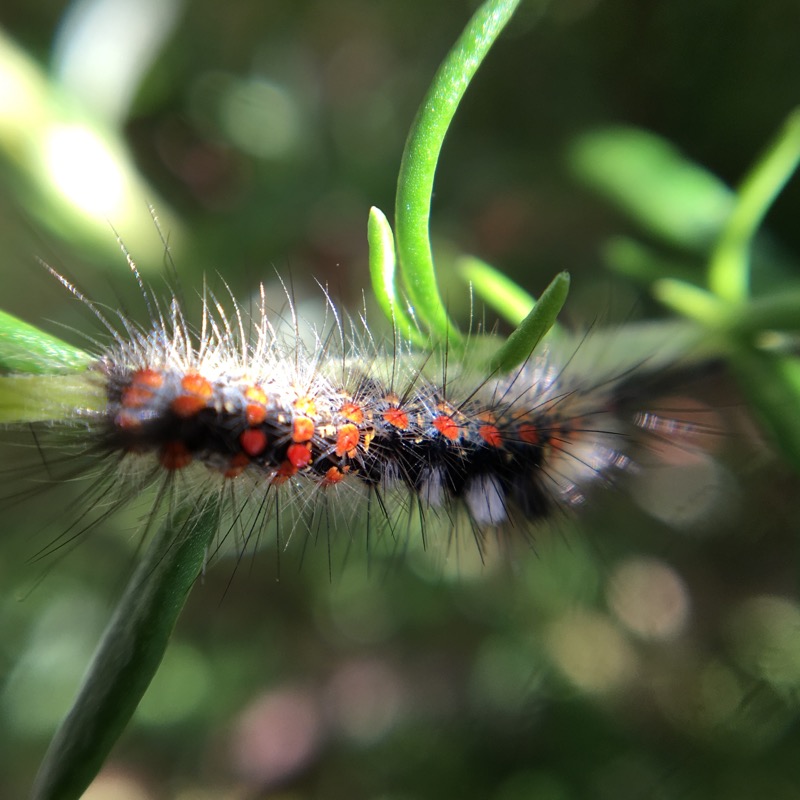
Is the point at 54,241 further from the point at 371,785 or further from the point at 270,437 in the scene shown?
the point at 371,785

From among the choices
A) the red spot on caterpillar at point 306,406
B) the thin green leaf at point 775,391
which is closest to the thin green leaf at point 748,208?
the thin green leaf at point 775,391

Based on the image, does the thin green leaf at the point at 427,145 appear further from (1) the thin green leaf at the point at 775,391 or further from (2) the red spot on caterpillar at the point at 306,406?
(1) the thin green leaf at the point at 775,391

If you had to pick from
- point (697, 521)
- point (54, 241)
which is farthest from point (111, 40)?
point (697, 521)

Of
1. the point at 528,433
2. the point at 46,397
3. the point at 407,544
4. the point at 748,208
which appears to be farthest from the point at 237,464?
the point at 748,208

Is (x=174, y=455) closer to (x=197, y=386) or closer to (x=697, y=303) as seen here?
(x=197, y=386)

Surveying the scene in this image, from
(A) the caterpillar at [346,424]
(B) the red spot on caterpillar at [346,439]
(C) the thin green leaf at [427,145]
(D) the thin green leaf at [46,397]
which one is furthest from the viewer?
(B) the red spot on caterpillar at [346,439]

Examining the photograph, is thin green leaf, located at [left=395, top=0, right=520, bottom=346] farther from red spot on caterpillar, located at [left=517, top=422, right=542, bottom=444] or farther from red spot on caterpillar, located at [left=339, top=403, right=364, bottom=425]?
red spot on caterpillar, located at [left=517, top=422, right=542, bottom=444]

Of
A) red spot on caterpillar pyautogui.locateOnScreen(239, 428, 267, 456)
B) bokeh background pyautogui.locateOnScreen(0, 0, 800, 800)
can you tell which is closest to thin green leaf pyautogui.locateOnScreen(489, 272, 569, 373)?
red spot on caterpillar pyautogui.locateOnScreen(239, 428, 267, 456)
